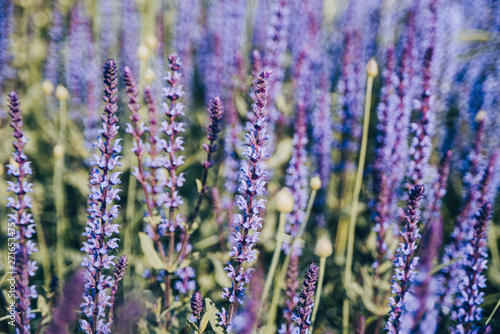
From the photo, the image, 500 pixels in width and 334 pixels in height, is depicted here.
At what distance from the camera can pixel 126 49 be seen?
14.2 ft

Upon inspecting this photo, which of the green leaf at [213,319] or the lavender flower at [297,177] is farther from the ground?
the lavender flower at [297,177]

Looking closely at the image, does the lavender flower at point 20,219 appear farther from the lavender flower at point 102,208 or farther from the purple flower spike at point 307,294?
the purple flower spike at point 307,294

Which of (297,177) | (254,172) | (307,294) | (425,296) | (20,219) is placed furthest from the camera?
(297,177)

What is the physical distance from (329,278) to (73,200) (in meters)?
2.52

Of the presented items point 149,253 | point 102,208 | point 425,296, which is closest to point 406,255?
point 425,296

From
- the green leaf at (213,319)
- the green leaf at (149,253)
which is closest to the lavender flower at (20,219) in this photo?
the green leaf at (149,253)

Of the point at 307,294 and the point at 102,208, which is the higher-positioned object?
the point at 102,208

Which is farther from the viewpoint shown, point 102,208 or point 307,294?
point 102,208

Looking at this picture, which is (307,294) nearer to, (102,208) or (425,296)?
(425,296)

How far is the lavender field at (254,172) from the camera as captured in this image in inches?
73.9

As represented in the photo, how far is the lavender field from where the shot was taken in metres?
1.88

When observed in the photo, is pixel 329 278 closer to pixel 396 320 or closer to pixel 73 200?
pixel 396 320

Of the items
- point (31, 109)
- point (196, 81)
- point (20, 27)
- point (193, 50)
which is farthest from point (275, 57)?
point (20, 27)

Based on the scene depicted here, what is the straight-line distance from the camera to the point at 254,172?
69.6 inches
